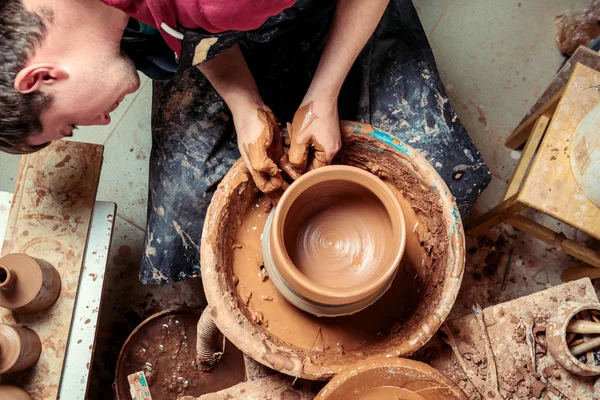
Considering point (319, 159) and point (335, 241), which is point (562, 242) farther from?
point (319, 159)

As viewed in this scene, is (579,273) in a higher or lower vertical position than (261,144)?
lower

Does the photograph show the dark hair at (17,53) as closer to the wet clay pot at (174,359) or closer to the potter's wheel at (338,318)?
the potter's wheel at (338,318)

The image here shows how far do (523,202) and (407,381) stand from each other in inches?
32.4

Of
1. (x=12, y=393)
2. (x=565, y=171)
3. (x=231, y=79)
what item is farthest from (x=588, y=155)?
(x=12, y=393)

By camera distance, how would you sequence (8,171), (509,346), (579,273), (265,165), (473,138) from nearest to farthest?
(265,165)
(509,346)
(579,273)
(8,171)
(473,138)

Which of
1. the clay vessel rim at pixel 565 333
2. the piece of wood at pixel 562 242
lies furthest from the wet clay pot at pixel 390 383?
the piece of wood at pixel 562 242

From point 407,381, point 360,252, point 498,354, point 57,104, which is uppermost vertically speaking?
point 57,104

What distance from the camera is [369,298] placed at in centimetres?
133

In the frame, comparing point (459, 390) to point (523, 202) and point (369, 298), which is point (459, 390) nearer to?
point (369, 298)

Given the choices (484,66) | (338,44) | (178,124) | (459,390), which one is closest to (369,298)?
(459,390)

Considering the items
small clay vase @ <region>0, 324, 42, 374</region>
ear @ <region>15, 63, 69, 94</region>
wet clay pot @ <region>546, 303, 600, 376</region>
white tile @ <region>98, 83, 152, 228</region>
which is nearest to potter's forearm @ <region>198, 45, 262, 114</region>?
ear @ <region>15, 63, 69, 94</region>

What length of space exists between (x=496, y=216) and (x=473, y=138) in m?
0.60

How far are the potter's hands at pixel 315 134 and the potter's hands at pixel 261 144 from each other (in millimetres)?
56

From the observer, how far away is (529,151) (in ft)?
6.81
